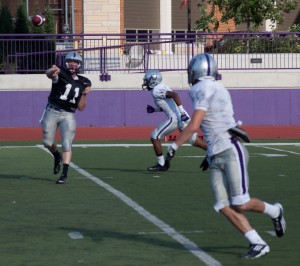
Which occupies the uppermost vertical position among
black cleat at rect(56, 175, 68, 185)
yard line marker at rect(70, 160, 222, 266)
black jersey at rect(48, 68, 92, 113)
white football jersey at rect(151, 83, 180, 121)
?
black jersey at rect(48, 68, 92, 113)

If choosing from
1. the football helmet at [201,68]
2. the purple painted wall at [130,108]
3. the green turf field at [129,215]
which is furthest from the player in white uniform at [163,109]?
the purple painted wall at [130,108]

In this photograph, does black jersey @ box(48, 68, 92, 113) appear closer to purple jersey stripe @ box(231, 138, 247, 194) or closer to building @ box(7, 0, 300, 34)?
purple jersey stripe @ box(231, 138, 247, 194)

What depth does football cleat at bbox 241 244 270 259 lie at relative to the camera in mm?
9211

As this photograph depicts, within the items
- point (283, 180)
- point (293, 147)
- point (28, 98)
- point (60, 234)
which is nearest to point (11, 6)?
point (28, 98)

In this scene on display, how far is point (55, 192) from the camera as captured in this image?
1434 centimetres

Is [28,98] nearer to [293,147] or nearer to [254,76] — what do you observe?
[254,76]

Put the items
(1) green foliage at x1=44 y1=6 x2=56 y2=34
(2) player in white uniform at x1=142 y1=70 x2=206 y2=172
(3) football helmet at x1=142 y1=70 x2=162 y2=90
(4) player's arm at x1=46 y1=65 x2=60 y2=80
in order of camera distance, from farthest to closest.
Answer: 1. (1) green foliage at x1=44 y1=6 x2=56 y2=34
2. (3) football helmet at x1=142 y1=70 x2=162 y2=90
3. (2) player in white uniform at x1=142 y1=70 x2=206 y2=172
4. (4) player's arm at x1=46 y1=65 x2=60 y2=80

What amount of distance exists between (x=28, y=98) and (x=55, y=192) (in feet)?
45.9

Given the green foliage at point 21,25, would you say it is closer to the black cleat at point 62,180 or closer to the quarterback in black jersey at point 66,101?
the quarterback in black jersey at point 66,101

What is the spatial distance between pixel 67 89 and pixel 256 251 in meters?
6.71

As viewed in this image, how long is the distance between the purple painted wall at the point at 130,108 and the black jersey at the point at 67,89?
41.5 feet

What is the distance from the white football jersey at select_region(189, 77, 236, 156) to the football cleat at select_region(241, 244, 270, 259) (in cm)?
89

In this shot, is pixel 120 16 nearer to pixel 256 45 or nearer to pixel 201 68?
pixel 256 45

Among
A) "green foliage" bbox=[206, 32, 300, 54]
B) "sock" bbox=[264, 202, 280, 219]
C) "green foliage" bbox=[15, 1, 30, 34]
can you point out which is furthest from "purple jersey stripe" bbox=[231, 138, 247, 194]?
"green foliage" bbox=[15, 1, 30, 34]
